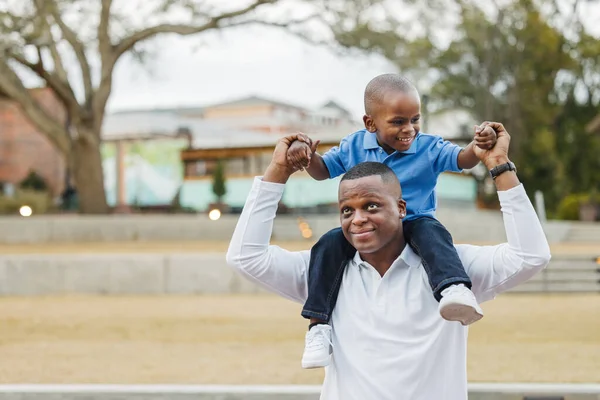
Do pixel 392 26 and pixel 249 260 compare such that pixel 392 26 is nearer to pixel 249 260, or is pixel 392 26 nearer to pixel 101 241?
pixel 101 241

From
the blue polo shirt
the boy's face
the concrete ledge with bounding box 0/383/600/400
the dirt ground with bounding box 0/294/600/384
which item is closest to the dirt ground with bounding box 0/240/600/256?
the dirt ground with bounding box 0/294/600/384

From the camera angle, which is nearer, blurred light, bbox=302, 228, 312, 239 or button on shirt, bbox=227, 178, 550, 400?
button on shirt, bbox=227, 178, 550, 400

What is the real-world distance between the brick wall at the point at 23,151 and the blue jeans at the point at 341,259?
46.8m

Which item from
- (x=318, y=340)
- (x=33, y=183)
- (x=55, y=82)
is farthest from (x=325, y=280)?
(x=33, y=183)

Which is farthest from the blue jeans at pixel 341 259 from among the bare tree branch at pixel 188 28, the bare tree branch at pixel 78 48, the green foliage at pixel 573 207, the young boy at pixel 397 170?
the green foliage at pixel 573 207

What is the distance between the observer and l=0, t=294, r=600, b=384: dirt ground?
23.9ft

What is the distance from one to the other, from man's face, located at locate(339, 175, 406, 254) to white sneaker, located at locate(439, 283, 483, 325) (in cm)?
27

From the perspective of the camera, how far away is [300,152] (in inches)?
116

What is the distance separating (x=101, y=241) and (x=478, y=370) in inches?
734

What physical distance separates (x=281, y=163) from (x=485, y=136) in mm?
662

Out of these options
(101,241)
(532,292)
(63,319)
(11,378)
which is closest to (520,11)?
(101,241)

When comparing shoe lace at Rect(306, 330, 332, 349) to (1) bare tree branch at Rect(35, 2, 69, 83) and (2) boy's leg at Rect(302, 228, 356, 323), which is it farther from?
(1) bare tree branch at Rect(35, 2, 69, 83)

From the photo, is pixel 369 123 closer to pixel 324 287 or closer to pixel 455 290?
pixel 324 287

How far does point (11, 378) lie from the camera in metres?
7.07
